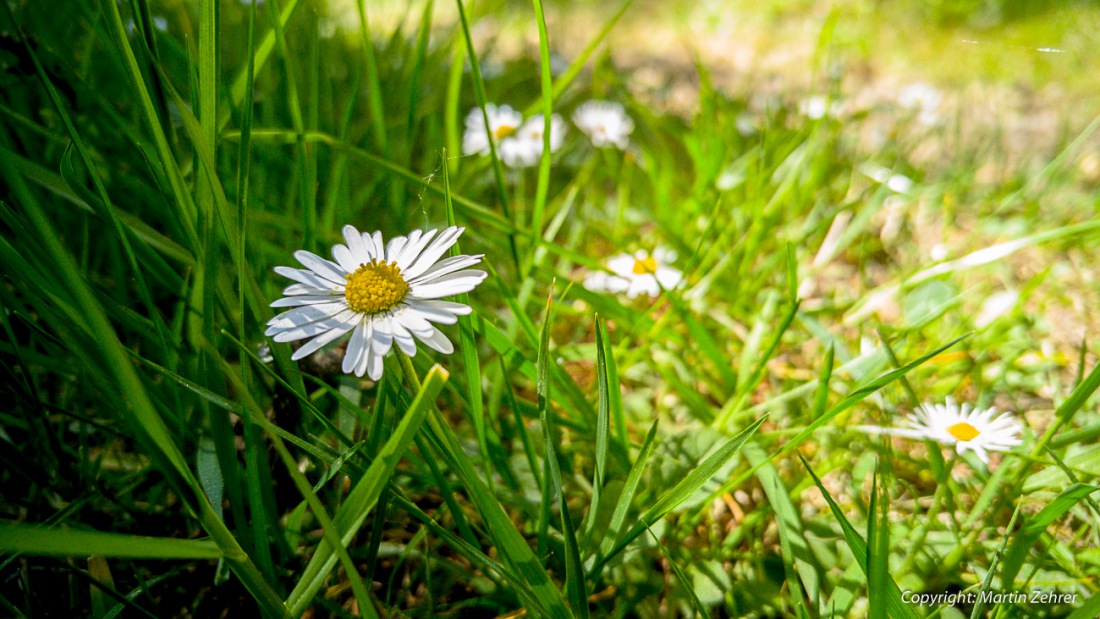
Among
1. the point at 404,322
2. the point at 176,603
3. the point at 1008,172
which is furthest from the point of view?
the point at 1008,172

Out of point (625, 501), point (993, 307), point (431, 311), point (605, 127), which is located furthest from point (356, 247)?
point (993, 307)

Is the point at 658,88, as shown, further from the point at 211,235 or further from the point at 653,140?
the point at 211,235

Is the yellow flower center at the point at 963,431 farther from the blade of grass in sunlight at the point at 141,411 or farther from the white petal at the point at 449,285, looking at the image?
the blade of grass in sunlight at the point at 141,411

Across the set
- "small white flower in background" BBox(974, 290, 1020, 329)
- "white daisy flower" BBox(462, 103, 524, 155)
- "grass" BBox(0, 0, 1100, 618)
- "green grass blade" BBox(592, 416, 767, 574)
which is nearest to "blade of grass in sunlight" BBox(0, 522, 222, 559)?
"grass" BBox(0, 0, 1100, 618)

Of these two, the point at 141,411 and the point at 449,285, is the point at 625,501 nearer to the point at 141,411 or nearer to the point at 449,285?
the point at 449,285

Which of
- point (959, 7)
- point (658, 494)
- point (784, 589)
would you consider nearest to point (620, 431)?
point (658, 494)

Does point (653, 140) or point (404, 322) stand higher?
point (653, 140)

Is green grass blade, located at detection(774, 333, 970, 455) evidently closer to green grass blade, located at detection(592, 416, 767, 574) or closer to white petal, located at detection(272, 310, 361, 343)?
green grass blade, located at detection(592, 416, 767, 574)

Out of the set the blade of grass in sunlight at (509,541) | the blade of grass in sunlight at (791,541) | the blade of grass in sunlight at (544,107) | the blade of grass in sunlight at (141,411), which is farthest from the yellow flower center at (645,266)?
the blade of grass in sunlight at (141,411)
